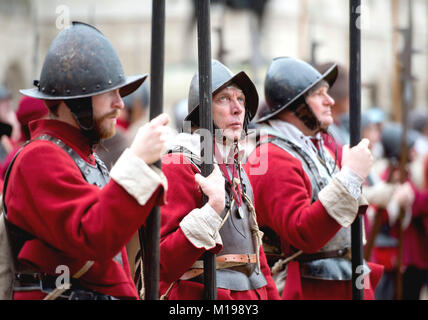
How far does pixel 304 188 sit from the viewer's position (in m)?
4.36

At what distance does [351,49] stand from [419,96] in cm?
3011

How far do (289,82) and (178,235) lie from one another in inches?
63.9

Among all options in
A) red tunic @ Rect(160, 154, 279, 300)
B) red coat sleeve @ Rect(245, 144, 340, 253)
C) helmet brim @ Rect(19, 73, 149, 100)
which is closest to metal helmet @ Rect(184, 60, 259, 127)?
red tunic @ Rect(160, 154, 279, 300)

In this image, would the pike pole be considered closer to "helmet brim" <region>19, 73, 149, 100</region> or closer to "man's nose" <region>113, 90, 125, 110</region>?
"helmet brim" <region>19, 73, 149, 100</region>

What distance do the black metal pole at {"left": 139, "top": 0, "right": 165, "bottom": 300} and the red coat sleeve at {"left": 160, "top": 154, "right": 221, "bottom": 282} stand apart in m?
0.42

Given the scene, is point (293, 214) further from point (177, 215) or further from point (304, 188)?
point (177, 215)

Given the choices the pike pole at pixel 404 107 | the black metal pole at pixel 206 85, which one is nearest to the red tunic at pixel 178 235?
the black metal pole at pixel 206 85

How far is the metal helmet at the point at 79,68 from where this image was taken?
10.4 feet

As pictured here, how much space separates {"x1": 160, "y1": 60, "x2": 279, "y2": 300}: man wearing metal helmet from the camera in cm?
354

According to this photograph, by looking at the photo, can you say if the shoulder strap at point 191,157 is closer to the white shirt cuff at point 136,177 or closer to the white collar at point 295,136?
the white shirt cuff at point 136,177

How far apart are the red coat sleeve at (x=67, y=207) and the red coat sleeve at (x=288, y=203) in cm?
137

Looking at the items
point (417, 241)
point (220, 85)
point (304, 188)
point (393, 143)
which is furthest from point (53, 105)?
point (417, 241)

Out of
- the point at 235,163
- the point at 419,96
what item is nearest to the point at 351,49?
the point at 235,163

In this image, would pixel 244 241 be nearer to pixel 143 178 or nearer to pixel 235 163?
pixel 235 163
